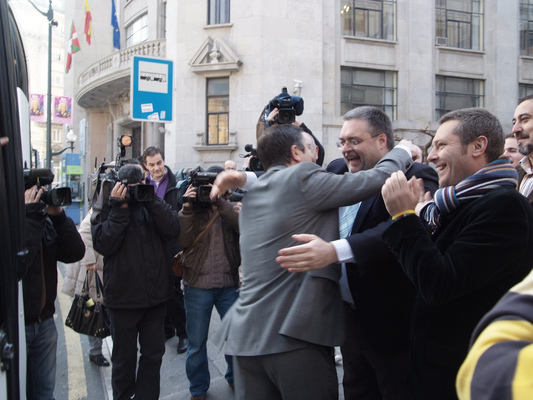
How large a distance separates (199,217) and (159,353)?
1.20 m

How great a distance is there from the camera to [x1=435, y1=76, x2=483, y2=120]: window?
1827 centimetres

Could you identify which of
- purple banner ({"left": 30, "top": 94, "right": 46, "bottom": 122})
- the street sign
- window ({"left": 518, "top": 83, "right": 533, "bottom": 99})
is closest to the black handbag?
the street sign

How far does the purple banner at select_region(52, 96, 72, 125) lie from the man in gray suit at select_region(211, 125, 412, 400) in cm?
2482

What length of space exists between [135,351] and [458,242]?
2775 millimetres

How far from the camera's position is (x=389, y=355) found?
2.32 m

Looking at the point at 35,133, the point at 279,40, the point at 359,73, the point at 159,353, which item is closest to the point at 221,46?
the point at 279,40

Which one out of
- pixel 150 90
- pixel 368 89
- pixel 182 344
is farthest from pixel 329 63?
pixel 182 344

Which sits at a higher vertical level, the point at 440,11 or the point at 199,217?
the point at 440,11

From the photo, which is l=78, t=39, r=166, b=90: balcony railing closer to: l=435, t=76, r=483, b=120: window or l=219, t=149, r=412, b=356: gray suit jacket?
l=435, t=76, r=483, b=120: window

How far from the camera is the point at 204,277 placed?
397cm

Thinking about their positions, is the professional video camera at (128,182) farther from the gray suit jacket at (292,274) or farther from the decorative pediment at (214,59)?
the decorative pediment at (214,59)

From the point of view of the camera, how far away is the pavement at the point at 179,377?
4.12 m

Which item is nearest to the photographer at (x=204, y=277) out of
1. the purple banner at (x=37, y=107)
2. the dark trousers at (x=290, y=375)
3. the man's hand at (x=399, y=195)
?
the dark trousers at (x=290, y=375)

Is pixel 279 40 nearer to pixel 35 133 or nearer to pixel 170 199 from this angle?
pixel 170 199
